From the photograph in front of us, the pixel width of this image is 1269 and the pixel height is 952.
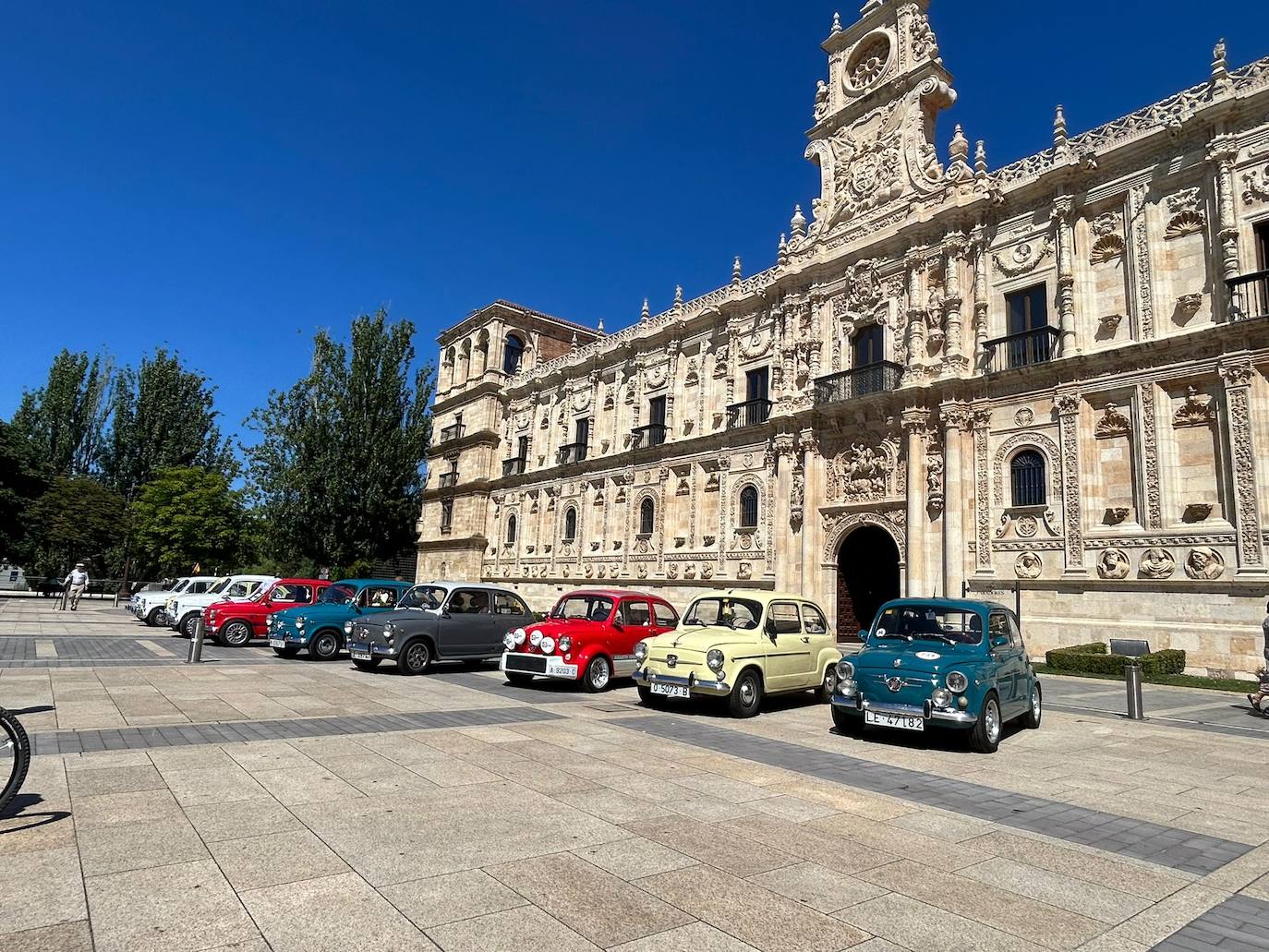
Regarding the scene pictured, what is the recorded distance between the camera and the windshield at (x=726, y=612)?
35.9ft

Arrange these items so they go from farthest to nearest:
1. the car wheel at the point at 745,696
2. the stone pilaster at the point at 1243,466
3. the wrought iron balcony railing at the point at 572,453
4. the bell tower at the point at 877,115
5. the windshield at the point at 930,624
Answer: the wrought iron balcony railing at the point at 572,453, the bell tower at the point at 877,115, the stone pilaster at the point at 1243,466, the car wheel at the point at 745,696, the windshield at the point at 930,624

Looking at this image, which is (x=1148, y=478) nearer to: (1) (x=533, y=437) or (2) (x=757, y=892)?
(2) (x=757, y=892)

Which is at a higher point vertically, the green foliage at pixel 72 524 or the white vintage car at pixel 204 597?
the green foliage at pixel 72 524

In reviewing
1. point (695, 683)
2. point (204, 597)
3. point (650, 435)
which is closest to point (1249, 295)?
point (695, 683)

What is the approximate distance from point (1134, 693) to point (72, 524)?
162ft

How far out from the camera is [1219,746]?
8781 mm

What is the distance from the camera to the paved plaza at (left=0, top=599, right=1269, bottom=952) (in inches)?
139

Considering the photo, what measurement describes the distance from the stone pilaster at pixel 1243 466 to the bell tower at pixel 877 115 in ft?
32.7

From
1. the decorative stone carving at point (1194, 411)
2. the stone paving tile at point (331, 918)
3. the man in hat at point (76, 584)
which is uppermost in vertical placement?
the decorative stone carving at point (1194, 411)

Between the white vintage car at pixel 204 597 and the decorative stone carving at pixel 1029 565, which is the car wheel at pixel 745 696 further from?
the white vintage car at pixel 204 597

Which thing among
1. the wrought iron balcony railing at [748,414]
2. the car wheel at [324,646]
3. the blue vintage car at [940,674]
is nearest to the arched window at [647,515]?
the wrought iron balcony railing at [748,414]

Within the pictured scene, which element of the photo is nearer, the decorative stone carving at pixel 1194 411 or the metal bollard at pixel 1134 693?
the metal bollard at pixel 1134 693

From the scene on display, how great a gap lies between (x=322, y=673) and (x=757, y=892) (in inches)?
464

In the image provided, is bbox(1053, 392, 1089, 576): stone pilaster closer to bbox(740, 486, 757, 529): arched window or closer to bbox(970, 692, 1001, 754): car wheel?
bbox(740, 486, 757, 529): arched window
